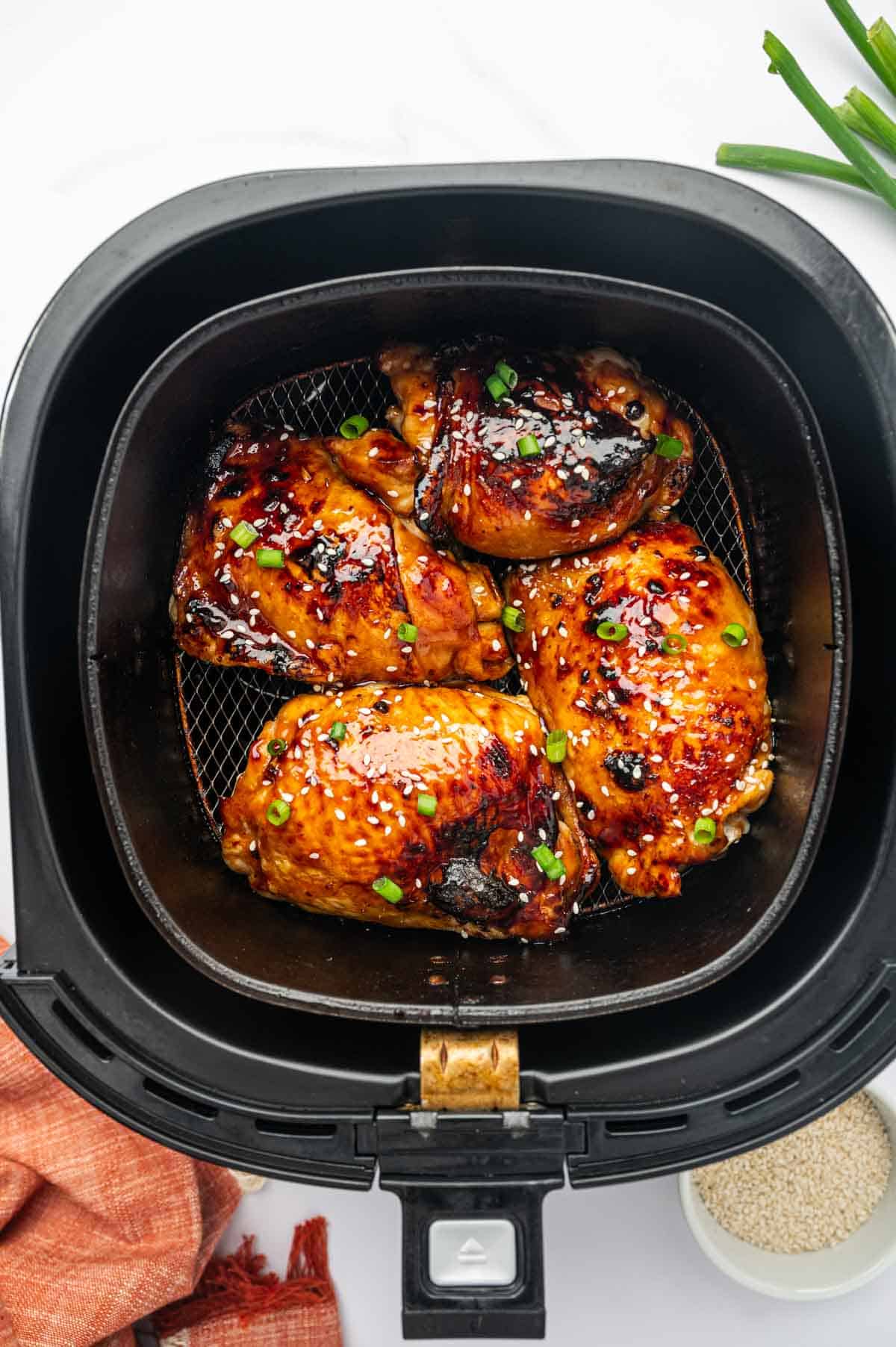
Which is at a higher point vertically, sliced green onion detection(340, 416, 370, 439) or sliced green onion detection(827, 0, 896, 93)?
sliced green onion detection(827, 0, 896, 93)

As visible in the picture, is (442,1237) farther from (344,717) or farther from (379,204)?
(379,204)

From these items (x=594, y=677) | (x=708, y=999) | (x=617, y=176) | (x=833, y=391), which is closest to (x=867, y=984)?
(x=708, y=999)

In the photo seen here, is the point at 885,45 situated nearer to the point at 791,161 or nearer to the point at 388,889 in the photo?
the point at 791,161

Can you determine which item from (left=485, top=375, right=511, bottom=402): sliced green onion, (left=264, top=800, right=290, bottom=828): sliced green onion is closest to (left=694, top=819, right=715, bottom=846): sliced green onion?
(left=264, top=800, right=290, bottom=828): sliced green onion

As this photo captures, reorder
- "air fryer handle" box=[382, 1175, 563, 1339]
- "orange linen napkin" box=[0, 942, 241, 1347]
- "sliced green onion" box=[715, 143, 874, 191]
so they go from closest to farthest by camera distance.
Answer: "air fryer handle" box=[382, 1175, 563, 1339]
"sliced green onion" box=[715, 143, 874, 191]
"orange linen napkin" box=[0, 942, 241, 1347]

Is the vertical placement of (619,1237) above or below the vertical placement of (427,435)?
below

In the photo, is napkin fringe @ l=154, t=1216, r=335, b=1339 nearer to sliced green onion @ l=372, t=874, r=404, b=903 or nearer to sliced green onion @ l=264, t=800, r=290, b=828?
sliced green onion @ l=372, t=874, r=404, b=903
